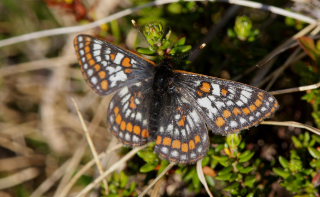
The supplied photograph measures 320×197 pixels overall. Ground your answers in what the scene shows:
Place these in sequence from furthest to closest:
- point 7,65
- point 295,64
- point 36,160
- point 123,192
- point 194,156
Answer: point 7,65
point 36,160
point 295,64
point 123,192
point 194,156

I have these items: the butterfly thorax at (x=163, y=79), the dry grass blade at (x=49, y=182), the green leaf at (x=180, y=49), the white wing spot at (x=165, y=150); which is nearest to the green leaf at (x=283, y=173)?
the white wing spot at (x=165, y=150)

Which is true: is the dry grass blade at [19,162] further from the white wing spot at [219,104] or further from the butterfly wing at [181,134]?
the white wing spot at [219,104]

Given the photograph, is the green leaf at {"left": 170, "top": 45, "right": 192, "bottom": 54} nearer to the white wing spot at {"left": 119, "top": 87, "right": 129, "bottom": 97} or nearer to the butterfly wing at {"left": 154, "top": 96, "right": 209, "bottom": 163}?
the butterfly wing at {"left": 154, "top": 96, "right": 209, "bottom": 163}

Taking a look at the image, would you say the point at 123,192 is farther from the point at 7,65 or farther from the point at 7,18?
the point at 7,18

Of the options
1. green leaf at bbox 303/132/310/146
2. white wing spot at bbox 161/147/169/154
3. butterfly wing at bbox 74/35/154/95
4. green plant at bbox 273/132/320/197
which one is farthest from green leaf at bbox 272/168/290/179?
butterfly wing at bbox 74/35/154/95

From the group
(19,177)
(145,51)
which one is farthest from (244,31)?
(19,177)

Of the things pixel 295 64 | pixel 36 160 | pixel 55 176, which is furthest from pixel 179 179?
pixel 36 160

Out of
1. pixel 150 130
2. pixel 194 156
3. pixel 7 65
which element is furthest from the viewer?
pixel 7 65

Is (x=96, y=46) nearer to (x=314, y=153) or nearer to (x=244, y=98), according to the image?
(x=244, y=98)
